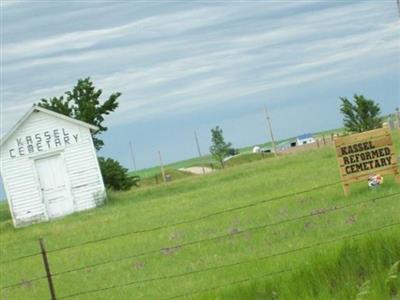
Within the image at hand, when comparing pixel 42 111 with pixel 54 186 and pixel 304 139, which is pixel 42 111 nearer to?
pixel 54 186

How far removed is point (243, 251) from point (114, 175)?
3563cm

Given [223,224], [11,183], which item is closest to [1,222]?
[11,183]

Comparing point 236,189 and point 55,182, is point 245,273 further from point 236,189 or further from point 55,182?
point 55,182

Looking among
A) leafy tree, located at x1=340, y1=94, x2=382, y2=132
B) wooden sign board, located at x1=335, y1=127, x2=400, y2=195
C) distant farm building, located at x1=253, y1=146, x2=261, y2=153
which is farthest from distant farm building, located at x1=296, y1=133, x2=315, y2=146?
wooden sign board, located at x1=335, y1=127, x2=400, y2=195

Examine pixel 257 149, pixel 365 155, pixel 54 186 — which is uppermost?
pixel 257 149

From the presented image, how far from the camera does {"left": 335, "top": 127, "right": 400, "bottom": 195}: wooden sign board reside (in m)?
19.3

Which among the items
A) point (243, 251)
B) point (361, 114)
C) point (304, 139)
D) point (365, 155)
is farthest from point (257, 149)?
point (243, 251)

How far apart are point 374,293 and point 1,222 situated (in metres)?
32.7

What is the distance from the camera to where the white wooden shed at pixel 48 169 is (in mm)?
37406

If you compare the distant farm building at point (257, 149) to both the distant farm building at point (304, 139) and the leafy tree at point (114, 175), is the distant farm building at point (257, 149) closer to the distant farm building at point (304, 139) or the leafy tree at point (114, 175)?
the distant farm building at point (304, 139)

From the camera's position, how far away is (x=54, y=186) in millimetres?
37531

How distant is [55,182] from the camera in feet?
123

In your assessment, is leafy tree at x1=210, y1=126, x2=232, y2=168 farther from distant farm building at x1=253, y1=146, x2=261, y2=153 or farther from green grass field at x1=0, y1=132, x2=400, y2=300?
green grass field at x1=0, y1=132, x2=400, y2=300

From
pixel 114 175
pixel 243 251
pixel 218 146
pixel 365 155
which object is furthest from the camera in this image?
pixel 218 146
